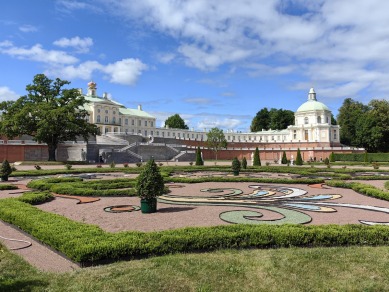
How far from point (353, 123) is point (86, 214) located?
298 feet

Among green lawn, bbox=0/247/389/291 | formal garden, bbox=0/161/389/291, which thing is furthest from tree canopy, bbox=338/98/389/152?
green lawn, bbox=0/247/389/291

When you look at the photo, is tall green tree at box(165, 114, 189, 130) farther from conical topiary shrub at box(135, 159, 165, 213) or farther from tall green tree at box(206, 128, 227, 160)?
conical topiary shrub at box(135, 159, 165, 213)

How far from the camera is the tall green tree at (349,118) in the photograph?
291ft

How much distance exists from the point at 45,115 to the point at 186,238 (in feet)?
133

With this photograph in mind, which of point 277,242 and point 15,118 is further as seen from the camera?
point 15,118

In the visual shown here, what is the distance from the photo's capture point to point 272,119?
372 feet

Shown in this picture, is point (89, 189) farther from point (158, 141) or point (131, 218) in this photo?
point (158, 141)

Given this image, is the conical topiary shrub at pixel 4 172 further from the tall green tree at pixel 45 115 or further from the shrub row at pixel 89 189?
the tall green tree at pixel 45 115

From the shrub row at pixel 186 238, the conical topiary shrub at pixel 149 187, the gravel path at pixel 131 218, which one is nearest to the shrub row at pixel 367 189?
the gravel path at pixel 131 218

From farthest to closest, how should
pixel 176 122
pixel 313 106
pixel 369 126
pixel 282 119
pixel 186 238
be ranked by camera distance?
pixel 176 122 → pixel 282 119 → pixel 313 106 → pixel 369 126 → pixel 186 238

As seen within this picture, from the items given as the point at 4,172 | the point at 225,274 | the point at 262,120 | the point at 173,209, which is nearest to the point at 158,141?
the point at 4,172

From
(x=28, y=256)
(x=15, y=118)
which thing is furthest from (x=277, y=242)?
(x=15, y=118)

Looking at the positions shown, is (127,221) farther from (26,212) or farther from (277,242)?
(277,242)

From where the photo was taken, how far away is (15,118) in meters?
42.6
